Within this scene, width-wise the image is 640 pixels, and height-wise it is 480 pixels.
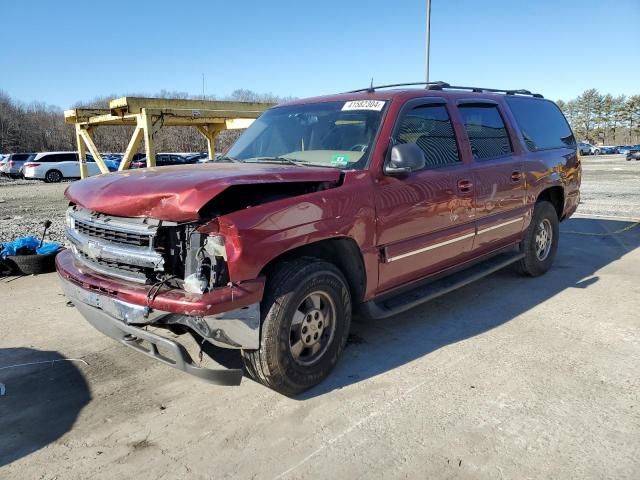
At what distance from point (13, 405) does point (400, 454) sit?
2.48 m

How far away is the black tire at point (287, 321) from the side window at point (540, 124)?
343 cm

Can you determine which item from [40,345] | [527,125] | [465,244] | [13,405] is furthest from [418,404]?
[527,125]

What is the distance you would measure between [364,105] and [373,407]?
92.1 inches

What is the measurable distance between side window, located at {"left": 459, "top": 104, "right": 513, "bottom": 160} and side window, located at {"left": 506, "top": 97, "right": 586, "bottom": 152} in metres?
0.45

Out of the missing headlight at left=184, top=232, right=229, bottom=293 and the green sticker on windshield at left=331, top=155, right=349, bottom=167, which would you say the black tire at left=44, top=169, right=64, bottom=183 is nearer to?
the green sticker on windshield at left=331, top=155, right=349, bottom=167

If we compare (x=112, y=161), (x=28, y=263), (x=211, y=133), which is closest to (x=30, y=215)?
(x=211, y=133)

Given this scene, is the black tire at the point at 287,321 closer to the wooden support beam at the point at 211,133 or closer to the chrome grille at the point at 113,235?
the chrome grille at the point at 113,235

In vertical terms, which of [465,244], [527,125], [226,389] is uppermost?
[527,125]

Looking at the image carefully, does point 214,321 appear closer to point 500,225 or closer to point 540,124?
point 500,225

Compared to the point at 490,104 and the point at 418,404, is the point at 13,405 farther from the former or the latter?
the point at 490,104

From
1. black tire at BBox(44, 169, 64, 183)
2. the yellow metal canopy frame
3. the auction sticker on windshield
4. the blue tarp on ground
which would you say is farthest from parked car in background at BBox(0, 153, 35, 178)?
the auction sticker on windshield

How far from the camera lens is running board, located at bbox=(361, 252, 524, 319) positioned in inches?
147

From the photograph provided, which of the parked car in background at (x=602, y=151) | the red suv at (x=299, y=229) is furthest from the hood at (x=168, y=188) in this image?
the parked car in background at (x=602, y=151)

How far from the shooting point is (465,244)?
4.55 m
